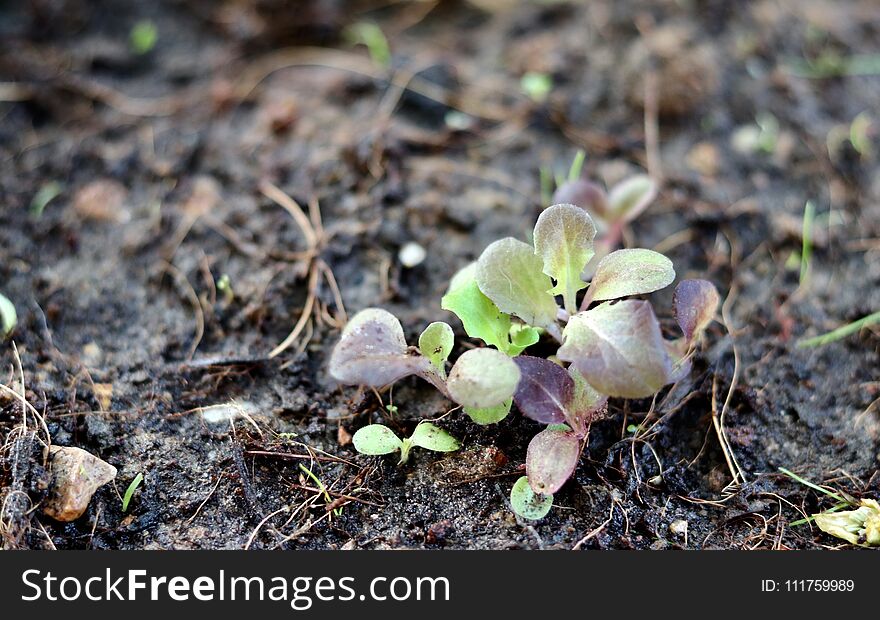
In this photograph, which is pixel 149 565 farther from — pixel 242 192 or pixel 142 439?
pixel 242 192

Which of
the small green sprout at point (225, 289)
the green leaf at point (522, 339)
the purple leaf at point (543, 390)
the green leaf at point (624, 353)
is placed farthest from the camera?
the small green sprout at point (225, 289)

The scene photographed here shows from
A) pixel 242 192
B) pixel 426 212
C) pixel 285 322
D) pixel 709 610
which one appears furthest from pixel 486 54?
pixel 709 610

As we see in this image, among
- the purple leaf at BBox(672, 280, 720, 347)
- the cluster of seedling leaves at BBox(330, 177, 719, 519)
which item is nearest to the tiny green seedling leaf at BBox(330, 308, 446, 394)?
the cluster of seedling leaves at BBox(330, 177, 719, 519)

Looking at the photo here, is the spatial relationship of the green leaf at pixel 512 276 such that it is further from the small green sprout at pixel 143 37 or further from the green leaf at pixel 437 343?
the small green sprout at pixel 143 37

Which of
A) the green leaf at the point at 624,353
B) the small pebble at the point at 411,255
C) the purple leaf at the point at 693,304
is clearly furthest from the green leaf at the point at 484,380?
the small pebble at the point at 411,255

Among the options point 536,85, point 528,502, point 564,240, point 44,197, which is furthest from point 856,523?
point 44,197

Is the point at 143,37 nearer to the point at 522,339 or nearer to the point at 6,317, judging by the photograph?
the point at 6,317
